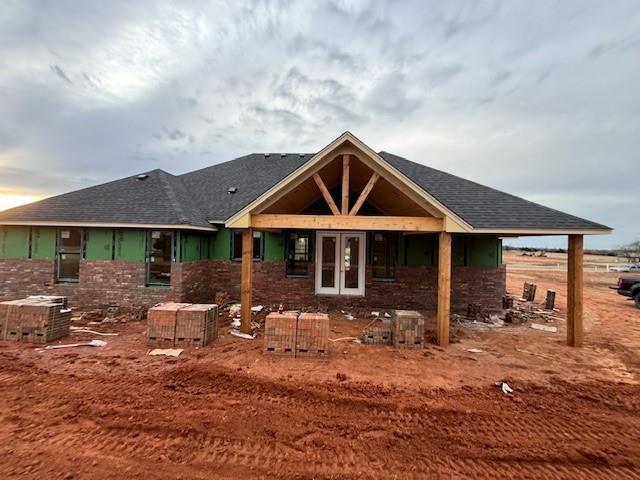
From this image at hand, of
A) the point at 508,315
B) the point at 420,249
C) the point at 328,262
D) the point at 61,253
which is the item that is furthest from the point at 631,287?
the point at 61,253

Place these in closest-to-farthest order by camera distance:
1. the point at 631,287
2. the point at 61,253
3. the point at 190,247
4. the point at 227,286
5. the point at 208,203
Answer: the point at 61,253, the point at 190,247, the point at 227,286, the point at 208,203, the point at 631,287

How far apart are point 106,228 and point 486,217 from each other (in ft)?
42.1

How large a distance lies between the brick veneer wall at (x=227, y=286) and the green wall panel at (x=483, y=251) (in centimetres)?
28

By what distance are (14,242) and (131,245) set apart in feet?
15.1

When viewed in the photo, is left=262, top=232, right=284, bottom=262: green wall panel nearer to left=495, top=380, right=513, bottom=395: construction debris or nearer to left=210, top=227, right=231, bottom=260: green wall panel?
left=210, top=227, right=231, bottom=260: green wall panel

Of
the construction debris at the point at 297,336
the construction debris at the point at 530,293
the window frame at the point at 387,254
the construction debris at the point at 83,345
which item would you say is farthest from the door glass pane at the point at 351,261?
the construction debris at the point at 530,293

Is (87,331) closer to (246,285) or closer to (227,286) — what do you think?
(246,285)

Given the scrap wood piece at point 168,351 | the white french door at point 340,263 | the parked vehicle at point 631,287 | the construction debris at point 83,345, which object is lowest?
the scrap wood piece at point 168,351

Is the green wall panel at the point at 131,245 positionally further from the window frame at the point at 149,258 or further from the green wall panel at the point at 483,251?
the green wall panel at the point at 483,251

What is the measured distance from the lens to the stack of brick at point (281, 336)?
6953mm

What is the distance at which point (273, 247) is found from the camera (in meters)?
12.6

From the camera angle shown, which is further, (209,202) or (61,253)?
(209,202)

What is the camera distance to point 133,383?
5.49 metres

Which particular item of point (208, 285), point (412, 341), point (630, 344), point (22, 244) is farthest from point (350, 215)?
point (22, 244)
